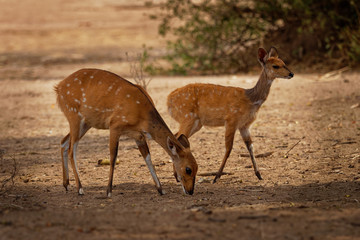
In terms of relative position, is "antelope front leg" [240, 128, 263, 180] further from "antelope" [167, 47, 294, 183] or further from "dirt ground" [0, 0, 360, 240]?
"dirt ground" [0, 0, 360, 240]

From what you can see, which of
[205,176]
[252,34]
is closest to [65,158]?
[205,176]

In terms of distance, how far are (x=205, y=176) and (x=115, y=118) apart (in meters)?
1.66

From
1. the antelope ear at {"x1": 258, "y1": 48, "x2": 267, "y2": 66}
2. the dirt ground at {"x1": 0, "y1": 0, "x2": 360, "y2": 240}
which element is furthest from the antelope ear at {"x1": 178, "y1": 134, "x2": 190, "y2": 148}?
the antelope ear at {"x1": 258, "y1": 48, "x2": 267, "y2": 66}

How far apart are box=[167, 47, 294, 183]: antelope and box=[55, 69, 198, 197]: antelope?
3.29ft

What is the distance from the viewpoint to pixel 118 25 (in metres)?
29.1

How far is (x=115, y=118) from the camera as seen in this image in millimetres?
7109

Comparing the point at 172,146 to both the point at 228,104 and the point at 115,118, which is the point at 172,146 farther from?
the point at 228,104

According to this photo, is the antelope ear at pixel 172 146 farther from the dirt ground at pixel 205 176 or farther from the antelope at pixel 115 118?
the dirt ground at pixel 205 176

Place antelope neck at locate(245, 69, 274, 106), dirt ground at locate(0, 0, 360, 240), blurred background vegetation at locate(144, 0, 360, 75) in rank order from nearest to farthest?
1. dirt ground at locate(0, 0, 360, 240)
2. antelope neck at locate(245, 69, 274, 106)
3. blurred background vegetation at locate(144, 0, 360, 75)

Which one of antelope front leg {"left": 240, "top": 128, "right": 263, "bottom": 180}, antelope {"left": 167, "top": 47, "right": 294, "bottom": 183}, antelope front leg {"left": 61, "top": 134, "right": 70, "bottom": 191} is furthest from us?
antelope {"left": 167, "top": 47, "right": 294, "bottom": 183}

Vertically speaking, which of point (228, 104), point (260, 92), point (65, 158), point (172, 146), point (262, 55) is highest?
point (262, 55)

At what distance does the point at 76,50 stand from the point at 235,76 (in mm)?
9474

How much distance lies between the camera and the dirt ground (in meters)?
5.34

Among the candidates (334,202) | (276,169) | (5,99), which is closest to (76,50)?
(5,99)
